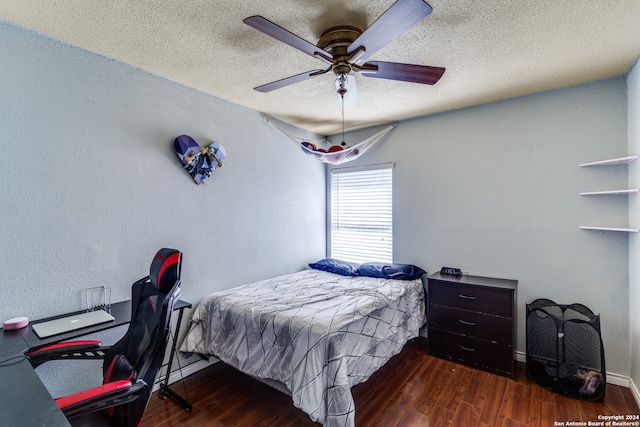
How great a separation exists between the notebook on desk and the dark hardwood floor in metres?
0.80

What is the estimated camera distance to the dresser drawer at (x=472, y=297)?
252 centimetres

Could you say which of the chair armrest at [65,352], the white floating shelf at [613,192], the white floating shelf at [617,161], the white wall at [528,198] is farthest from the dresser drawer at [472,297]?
the chair armrest at [65,352]

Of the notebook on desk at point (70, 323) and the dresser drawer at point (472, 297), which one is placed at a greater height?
the notebook on desk at point (70, 323)

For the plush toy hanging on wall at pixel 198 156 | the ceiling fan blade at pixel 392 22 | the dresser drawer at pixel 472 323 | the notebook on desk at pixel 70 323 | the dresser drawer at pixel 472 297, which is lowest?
the dresser drawer at pixel 472 323

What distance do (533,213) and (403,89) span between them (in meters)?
1.67

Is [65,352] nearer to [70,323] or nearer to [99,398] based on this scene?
[70,323]

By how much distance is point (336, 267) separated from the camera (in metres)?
3.50

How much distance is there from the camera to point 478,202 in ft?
9.98

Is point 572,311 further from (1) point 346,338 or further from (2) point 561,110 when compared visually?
(1) point 346,338

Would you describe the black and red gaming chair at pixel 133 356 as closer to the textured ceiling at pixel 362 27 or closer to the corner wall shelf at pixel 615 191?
the textured ceiling at pixel 362 27

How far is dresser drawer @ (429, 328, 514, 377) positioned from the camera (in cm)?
251

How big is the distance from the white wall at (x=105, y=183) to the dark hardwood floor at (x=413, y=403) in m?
0.79

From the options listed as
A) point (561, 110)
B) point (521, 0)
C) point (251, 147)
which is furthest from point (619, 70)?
point (251, 147)

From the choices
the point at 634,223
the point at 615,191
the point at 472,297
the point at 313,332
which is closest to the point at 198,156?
the point at 313,332
